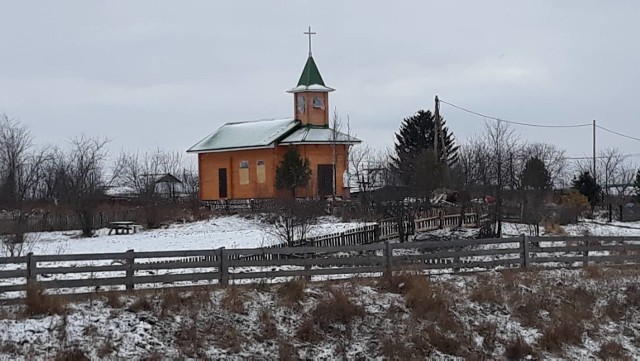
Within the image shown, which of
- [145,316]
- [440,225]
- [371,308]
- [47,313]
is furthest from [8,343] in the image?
[440,225]

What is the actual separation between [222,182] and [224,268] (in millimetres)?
35925

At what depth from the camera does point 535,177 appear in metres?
41.6

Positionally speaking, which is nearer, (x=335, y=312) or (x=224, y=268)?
(x=335, y=312)

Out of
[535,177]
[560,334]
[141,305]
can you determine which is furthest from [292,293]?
[535,177]

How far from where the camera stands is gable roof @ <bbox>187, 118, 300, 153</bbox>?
50.0 m

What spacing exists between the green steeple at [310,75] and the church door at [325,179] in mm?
6001

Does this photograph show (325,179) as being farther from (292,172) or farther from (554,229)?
(554,229)

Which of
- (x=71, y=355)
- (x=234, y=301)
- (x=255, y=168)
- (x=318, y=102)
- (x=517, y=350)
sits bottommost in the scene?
(x=517, y=350)

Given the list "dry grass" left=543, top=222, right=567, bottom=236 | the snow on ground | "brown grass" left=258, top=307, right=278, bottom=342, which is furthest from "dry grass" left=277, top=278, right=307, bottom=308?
"dry grass" left=543, top=222, right=567, bottom=236

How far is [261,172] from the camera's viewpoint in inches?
1980

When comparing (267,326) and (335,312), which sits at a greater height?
(335,312)

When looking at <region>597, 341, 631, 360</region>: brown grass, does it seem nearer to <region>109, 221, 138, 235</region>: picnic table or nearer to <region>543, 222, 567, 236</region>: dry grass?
<region>543, 222, 567, 236</region>: dry grass

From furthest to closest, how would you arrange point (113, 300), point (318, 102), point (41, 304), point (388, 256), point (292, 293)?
point (318, 102), point (388, 256), point (292, 293), point (113, 300), point (41, 304)

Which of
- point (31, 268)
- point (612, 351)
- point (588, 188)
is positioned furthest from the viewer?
point (588, 188)
